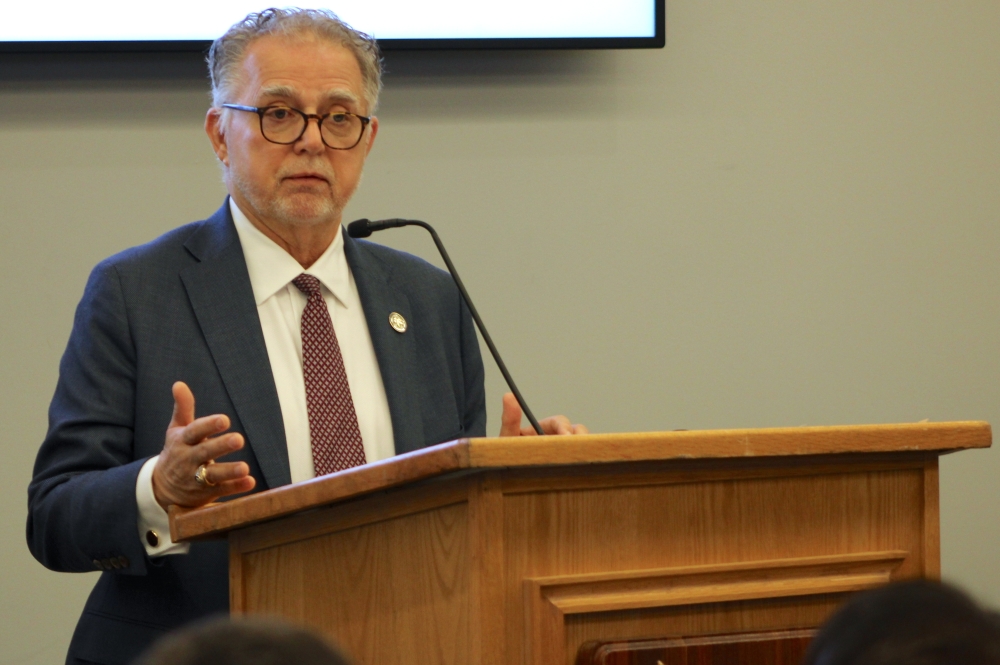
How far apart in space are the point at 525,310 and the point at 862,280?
0.96 m

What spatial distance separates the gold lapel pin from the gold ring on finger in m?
0.74

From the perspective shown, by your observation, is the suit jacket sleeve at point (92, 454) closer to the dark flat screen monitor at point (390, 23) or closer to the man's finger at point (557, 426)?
the man's finger at point (557, 426)

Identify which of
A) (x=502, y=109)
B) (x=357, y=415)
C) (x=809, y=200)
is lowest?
(x=357, y=415)

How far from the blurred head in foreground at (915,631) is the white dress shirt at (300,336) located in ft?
4.82

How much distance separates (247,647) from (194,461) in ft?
3.23

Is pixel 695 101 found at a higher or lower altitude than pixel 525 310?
higher

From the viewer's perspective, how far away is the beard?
209cm

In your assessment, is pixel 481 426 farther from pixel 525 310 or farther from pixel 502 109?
pixel 502 109

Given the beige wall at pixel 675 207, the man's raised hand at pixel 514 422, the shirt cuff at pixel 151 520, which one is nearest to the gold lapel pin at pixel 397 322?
the man's raised hand at pixel 514 422

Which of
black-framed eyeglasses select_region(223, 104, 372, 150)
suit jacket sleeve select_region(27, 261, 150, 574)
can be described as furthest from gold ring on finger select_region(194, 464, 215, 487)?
black-framed eyeglasses select_region(223, 104, 372, 150)

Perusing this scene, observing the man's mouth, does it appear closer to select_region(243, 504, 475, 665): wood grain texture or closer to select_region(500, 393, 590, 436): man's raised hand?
select_region(500, 393, 590, 436): man's raised hand

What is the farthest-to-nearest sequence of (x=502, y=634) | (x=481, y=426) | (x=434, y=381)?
(x=481, y=426) → (x=434, y=381) → (x=502, y=634)

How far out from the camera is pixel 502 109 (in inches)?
121

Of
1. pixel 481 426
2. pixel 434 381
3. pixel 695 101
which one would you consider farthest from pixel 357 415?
pixel 695 101
